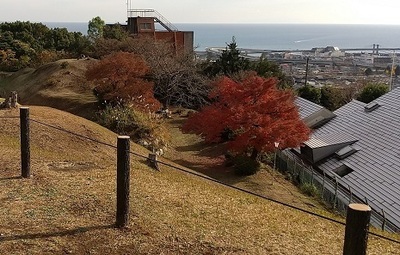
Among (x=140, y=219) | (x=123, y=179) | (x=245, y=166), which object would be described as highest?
(x=123, y=179)

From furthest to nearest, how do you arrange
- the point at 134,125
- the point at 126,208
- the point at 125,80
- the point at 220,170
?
the point at 125,80
the point at 134,125
the point at 220,170
the point at 126,208

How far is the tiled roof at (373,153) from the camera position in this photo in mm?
13523

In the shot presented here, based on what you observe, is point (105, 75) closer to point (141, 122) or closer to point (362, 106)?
point (141, 122)

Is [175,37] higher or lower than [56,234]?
higher

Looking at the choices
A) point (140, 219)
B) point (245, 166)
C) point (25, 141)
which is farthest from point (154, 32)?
point (140, 219)

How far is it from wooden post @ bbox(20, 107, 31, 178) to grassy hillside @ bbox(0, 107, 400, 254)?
0.69 feet

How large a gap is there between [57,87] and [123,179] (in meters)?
24.0

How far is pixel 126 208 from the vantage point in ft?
19.4

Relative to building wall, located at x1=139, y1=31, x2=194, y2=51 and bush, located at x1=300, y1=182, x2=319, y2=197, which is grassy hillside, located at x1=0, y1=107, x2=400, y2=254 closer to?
bush, located at x1=300, y1=182, x2=319, y2=197

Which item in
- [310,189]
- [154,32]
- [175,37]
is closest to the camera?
[310,189]

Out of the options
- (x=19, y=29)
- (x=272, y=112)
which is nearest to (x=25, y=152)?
(x=272, y=112)

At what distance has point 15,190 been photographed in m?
7.20

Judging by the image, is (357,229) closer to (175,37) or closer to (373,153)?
(373,153)

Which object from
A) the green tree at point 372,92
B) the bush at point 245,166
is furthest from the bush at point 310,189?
the green tree at point 372,92
